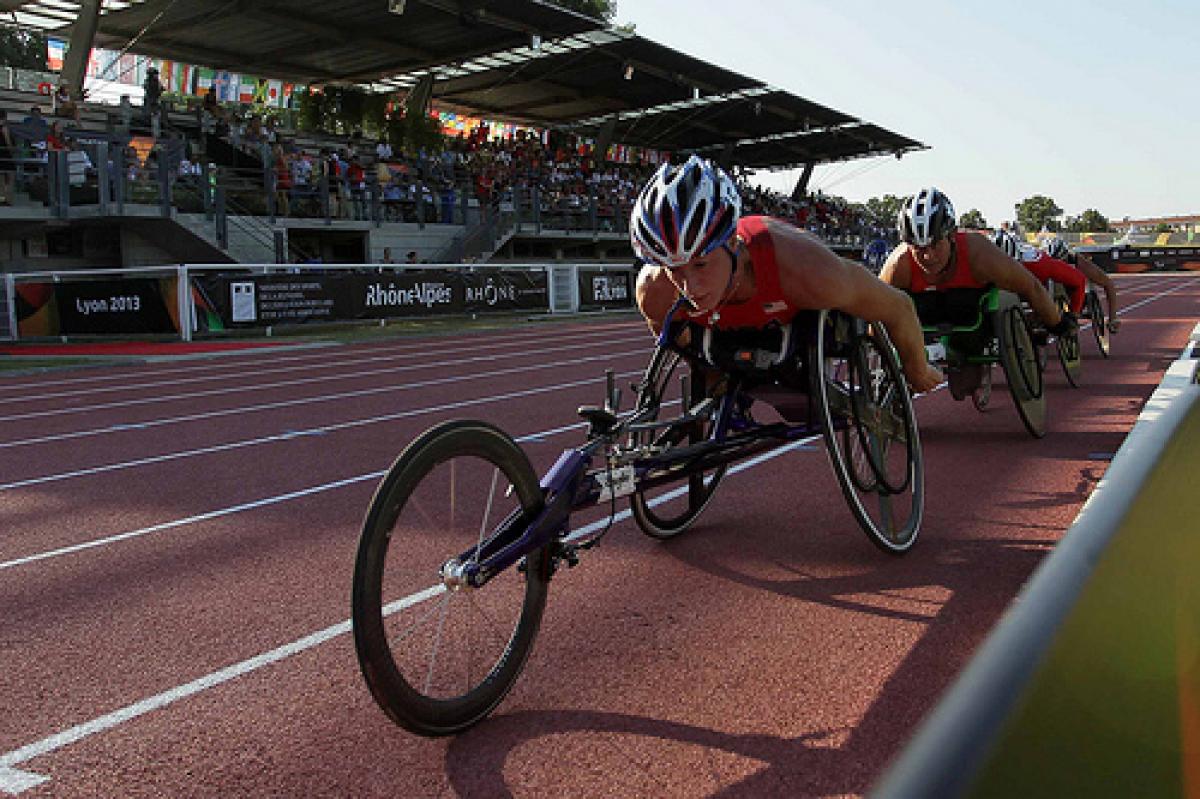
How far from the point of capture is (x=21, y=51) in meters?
63.1

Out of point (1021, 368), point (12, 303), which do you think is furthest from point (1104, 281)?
point (12, 303)

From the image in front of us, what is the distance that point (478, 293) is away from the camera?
82.0 feet

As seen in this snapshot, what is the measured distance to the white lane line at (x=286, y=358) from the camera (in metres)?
14.4

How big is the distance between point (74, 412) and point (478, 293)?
572 inches

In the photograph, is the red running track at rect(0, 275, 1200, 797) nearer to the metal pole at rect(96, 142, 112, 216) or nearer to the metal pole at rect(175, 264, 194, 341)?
the metal pole at rect(175, 264, 194, 341)

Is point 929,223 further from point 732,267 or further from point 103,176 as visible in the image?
point 103,176

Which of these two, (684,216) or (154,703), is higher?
(684,216)

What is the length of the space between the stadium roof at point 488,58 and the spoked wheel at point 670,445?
2449 centimetres

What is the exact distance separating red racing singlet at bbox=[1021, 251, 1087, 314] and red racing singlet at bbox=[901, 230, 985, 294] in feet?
6.59

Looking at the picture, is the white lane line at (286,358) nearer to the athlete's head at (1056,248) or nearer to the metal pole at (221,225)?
the metal pole at (221,225)

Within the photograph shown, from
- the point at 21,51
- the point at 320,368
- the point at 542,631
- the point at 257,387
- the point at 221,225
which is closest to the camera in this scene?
the point at 542,631

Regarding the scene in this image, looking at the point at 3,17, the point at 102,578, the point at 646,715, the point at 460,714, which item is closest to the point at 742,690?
the point at 646,715

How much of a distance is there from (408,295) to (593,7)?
39.3 metres

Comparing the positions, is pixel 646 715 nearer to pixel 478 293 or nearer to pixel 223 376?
pixel 223 376
